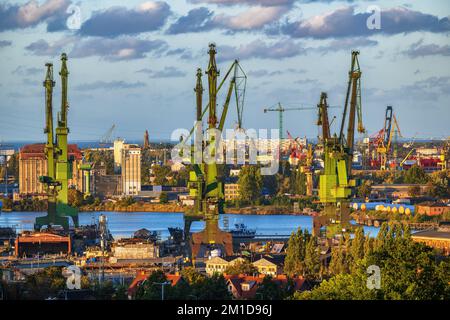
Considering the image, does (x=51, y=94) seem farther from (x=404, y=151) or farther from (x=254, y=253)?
(x=404, y=151)

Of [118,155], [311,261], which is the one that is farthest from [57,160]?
[118,155]

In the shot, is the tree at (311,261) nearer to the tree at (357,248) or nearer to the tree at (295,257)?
the tree at (295,257)

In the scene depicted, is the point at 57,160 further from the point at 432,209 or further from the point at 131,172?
the point at 131,172

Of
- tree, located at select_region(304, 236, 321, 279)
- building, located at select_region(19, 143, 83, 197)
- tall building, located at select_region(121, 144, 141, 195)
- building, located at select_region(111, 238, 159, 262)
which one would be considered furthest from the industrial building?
tree, located at select_region(304, 236, 321, 279)

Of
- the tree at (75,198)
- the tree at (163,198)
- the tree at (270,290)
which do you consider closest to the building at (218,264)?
the tree at (270,290)

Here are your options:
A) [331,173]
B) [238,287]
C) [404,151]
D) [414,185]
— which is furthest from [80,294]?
[404,151]
